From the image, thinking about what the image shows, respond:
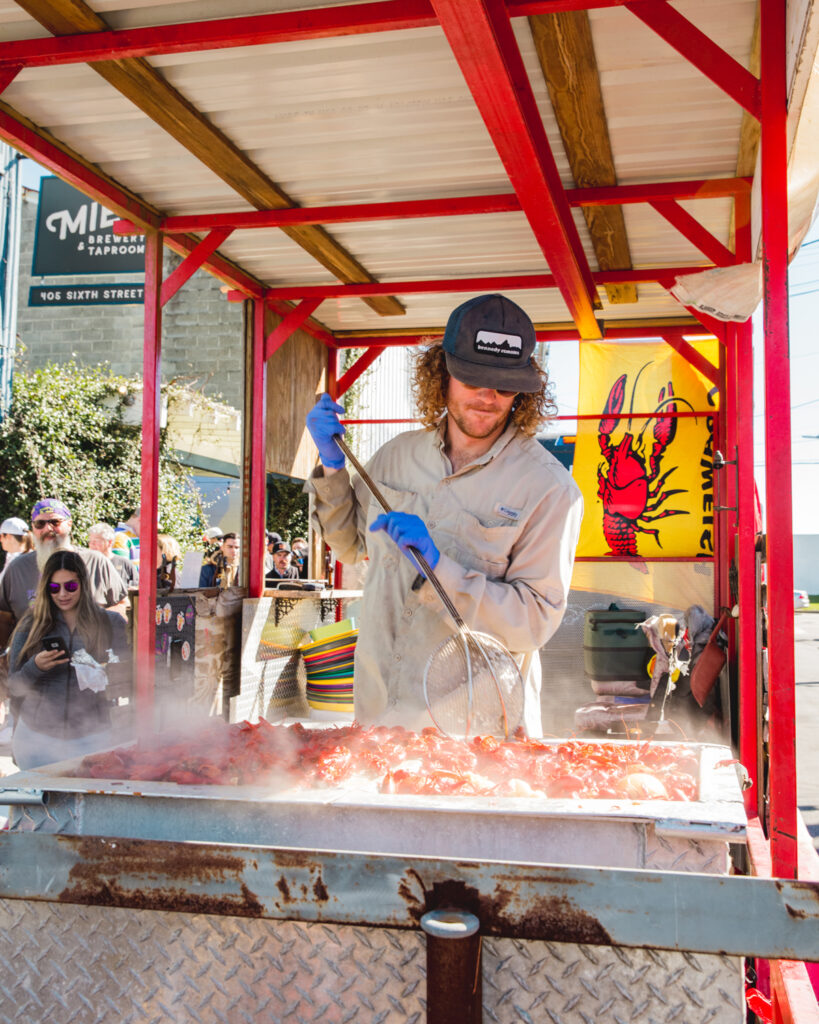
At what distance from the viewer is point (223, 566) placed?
10.5 metres

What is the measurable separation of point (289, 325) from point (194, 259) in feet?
5.79

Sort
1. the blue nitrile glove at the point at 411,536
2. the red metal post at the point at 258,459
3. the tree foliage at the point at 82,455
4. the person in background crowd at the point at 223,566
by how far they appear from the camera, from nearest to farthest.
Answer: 1. the blue nitrile glove at the point at 411,536
2. the red metal post at the point at 258,459
3. the person in background crowd at the point at 223,566
4. the tree foliage at the point at 82,455

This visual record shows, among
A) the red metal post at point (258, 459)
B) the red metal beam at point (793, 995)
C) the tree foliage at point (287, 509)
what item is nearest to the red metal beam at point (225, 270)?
the red metal post at point (258, 459)

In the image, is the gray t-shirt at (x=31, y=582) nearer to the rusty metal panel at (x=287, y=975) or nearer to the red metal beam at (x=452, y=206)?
the red metal beam at (x=452, y=206)

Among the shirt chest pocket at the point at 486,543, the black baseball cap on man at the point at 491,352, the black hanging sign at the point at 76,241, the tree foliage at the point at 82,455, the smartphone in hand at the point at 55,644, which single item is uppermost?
the black hanging sign at the point at 76,241

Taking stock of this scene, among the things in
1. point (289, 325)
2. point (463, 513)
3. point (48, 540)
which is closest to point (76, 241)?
point (289, 325)

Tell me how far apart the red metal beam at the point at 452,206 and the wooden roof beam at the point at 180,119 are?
154 millimetres

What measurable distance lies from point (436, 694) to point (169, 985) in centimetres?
131

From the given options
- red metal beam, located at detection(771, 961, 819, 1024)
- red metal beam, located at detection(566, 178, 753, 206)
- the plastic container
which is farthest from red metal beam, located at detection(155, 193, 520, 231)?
red metal beam, located at detection(771, 961, 819, 1024)

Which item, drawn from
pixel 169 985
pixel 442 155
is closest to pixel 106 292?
pixel 442 155

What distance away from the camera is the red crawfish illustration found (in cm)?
945

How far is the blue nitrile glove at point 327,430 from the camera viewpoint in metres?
3.44

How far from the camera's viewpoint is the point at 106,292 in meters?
12.4

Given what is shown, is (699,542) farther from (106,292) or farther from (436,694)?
(106,292)
